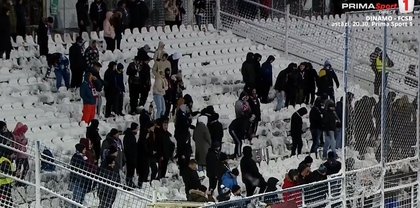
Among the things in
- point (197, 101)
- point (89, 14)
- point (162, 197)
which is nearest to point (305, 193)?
point (162, 197)

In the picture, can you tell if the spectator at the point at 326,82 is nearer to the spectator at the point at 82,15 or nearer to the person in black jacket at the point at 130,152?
the spectator at the point at 82,15

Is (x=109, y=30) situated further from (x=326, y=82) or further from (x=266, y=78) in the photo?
(x=326, y=82)

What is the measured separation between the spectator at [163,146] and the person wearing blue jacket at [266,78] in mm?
4561

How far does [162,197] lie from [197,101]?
5047mm

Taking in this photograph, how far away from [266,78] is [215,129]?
141 inches

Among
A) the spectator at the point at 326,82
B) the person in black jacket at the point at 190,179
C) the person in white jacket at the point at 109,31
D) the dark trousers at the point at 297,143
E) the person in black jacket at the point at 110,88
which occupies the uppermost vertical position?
the person in white jacket at the point at 109,31

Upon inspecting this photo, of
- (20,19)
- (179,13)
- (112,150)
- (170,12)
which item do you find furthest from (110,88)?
(179,13)

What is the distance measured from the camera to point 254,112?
2234 cm

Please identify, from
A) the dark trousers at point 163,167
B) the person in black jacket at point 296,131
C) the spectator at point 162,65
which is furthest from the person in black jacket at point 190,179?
the person in black jacket at point 296,131

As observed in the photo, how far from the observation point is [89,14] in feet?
80.2

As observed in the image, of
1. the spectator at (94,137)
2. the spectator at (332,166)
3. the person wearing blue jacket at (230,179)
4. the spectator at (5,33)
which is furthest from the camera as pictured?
the spectator at (5,33)

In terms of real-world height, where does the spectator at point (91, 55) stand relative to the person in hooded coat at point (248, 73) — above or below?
above

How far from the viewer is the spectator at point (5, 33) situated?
70.3ft

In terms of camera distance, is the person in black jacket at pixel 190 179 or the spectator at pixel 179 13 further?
the spectator at pixel 179 13
